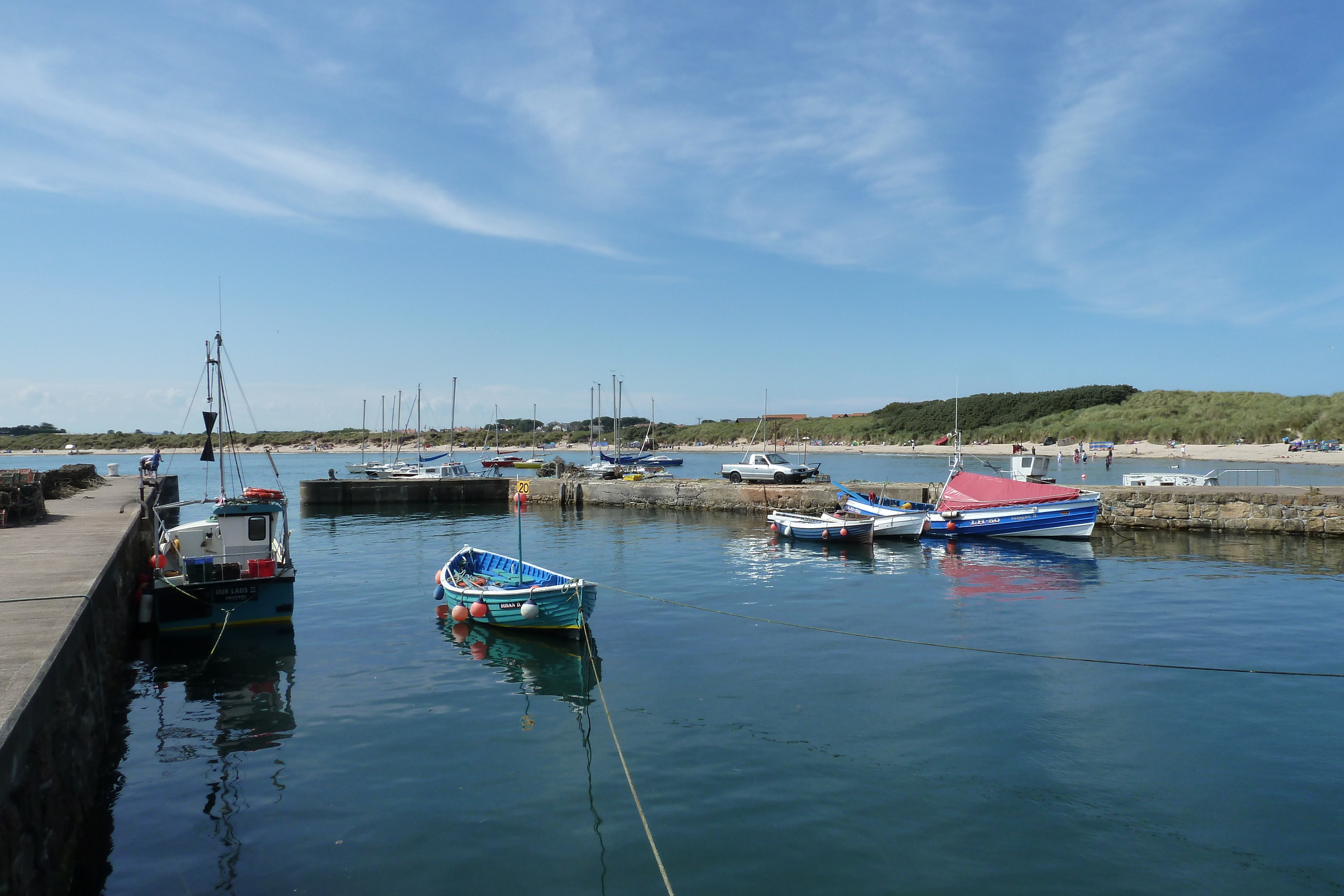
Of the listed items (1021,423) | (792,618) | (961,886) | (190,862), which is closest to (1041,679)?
(792,618)

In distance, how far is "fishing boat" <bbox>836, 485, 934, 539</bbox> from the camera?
98.8ft

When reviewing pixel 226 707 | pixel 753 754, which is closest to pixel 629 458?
pixel 226 707

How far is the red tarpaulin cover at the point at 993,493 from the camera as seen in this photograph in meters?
30.2

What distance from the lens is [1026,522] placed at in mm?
29781

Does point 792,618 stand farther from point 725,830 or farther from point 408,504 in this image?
point 408,504

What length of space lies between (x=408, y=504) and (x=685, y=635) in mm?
34836

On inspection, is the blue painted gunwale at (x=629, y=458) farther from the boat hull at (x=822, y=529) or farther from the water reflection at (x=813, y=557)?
the water reflection at (x=813, y=557)

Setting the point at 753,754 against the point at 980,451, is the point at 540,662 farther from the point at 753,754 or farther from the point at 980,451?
the point at 980,451

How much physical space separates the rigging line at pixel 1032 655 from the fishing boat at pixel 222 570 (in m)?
8.99

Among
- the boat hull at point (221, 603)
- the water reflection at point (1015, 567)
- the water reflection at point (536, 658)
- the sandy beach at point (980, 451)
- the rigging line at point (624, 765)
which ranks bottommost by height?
the water reflection at point (536, 658)

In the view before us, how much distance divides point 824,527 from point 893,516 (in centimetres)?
283

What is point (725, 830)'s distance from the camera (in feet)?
25.8

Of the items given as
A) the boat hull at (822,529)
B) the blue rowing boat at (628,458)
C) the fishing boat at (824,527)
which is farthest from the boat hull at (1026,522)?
the blue rowing boat at (628,458)

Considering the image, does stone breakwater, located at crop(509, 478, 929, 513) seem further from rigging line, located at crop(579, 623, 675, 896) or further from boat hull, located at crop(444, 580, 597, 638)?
rigging line, located at crop(579, 623, 675, 896)
